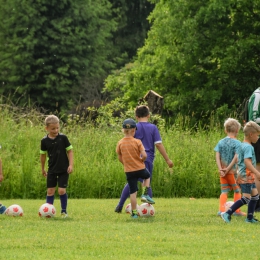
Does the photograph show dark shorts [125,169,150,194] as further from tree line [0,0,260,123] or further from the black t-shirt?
tree line [0,0,260,123]

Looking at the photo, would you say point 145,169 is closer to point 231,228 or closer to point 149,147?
point 149,147

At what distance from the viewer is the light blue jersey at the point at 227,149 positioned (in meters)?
12.3

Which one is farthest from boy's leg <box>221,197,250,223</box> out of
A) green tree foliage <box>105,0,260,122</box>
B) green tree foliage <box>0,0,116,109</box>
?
green tree foliage <box>0,0,116,109</box>

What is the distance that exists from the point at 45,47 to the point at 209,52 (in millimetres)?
22143

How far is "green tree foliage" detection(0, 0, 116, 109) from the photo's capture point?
54812 millimetres

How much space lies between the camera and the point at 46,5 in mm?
55219

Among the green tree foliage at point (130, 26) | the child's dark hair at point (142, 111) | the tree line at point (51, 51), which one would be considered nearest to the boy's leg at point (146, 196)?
the child's dark hair at point (142, 111)

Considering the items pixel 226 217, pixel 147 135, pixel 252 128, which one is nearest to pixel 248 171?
pixel 252 128

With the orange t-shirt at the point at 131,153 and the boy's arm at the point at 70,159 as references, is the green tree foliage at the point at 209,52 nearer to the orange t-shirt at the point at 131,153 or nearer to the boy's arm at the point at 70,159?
the boy's arm at the point at 70,159

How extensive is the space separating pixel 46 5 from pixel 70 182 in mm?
38565

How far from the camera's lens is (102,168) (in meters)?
18.3

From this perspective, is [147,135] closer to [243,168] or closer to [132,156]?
[132,156]

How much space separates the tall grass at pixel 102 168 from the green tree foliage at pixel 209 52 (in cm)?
1365

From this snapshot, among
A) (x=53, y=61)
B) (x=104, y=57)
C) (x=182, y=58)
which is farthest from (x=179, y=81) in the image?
(x=104, y=57)
